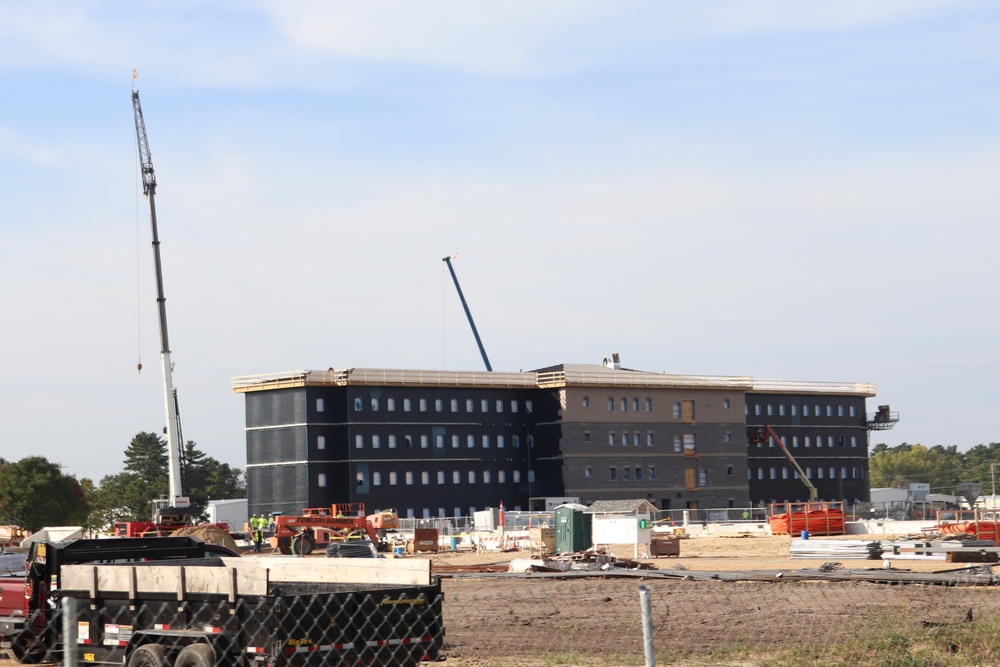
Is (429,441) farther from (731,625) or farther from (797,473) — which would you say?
(731,625)

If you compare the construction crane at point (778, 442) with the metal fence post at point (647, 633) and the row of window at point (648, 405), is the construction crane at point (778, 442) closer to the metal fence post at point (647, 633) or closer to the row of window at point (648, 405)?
the row of window at point (648, 405)

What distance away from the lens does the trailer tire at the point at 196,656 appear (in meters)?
13.2

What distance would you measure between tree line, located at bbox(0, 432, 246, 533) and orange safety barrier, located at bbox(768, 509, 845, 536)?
130ft

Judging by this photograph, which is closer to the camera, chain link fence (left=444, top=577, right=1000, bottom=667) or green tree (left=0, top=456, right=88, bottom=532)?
chain link fence (left=444, top=577, right=1000, bottom=667)

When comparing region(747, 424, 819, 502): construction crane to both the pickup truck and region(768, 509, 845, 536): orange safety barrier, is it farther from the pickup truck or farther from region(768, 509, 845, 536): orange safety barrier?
the pickup truck

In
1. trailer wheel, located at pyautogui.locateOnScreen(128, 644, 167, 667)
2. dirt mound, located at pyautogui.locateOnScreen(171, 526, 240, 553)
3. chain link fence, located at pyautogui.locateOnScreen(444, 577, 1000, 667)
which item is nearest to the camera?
trailer wheel, located at pyautogui.locateOnScreen(128, 644, 167, 667)

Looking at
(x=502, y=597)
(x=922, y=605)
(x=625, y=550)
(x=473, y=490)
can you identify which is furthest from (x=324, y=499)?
(x=922, y=605)

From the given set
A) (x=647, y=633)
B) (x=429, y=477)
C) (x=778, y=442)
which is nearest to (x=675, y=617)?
(x=647, y=633)

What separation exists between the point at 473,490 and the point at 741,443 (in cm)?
2644

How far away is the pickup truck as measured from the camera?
12766mm

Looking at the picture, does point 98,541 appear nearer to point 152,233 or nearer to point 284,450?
point 152,233

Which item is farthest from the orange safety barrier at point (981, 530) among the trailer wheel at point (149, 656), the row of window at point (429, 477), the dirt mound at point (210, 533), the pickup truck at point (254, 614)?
the row of window at point (429, 477)

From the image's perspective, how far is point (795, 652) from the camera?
718 inches

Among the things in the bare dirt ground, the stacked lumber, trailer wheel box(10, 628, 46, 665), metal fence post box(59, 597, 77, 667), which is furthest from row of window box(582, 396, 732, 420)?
metal fence post box(59, 597, 77, 667)
